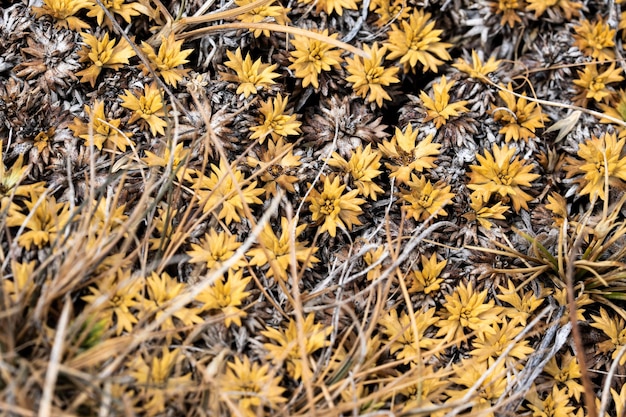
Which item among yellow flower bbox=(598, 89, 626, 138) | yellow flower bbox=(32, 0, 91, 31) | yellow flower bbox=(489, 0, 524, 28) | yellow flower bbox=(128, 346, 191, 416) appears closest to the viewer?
yellow flower bbox=(128, 346, 191, 416)

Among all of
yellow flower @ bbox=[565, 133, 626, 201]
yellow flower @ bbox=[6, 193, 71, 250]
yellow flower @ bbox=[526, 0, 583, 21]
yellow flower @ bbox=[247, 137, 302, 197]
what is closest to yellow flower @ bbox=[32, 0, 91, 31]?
yellow flower @ bbox=[6, 193, 71, 250]

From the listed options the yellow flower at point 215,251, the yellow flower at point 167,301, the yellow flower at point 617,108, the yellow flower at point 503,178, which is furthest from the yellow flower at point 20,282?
the yellow flower at point 617,108

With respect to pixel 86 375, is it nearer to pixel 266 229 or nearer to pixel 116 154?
pixel 266 229

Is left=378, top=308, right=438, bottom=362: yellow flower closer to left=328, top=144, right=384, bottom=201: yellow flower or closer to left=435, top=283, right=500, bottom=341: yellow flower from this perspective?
left=435, top=283, right=500, bottom=341: yellow flower

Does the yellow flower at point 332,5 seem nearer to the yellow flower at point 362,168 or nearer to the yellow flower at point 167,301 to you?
the yellow flower at point 362,168

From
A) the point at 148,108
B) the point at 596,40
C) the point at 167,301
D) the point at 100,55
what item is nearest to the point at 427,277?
the point at 167,301

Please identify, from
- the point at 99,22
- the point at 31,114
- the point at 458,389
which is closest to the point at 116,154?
the point at 31,114

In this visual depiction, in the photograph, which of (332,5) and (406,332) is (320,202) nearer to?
(406,332)
